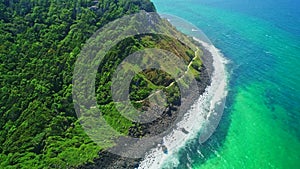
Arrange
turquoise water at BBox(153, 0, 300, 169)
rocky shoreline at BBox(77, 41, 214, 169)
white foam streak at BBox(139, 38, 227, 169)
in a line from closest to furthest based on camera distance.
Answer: rocky shoreline at BBox(77, 41, 214, 169) < white foam streak at BBox(139, 38, 227, 169) < turquoise water at BBox(153, 0, 300, 169)

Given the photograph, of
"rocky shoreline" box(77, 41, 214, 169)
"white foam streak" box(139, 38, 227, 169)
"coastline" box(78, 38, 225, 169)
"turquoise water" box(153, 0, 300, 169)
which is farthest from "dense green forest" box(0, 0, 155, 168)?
"turquoise water" box(153, 0, 300, 169)

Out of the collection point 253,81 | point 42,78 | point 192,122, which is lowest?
point 253,81

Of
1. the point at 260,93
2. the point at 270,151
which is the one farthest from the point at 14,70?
the point at 260,93

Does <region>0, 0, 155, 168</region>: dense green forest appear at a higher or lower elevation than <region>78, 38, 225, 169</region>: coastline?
higher

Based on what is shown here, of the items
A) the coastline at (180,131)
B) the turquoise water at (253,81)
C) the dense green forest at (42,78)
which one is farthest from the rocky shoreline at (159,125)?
the turquoise water at (253,81)

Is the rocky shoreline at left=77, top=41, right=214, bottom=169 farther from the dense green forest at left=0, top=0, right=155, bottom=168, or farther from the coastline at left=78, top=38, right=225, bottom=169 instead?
the dense green forest at left=0, top=0, right=155, bottom=168

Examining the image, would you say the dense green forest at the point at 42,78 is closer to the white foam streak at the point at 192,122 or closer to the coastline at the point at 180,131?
Answer: the coastline at the point at 180,131

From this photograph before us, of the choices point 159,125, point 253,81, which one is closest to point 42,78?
point 159,125

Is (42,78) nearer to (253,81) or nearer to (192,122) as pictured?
(192,122)
